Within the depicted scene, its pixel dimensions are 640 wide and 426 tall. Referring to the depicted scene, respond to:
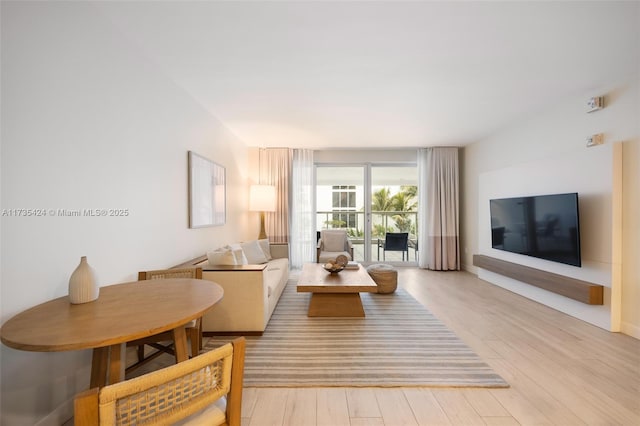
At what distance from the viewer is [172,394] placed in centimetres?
79

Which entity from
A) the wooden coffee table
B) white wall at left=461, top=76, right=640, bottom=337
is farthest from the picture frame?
white wall at left=461, top=76, right=640, bottom=337

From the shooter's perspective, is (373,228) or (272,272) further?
(373,228)

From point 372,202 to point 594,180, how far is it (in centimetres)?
355

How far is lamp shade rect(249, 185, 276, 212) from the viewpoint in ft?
17.0

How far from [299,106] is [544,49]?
2.36 metres

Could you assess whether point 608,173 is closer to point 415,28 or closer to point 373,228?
point 415,28

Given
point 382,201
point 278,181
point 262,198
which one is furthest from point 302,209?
point 382,201

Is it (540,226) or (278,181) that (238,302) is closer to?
(278,181)

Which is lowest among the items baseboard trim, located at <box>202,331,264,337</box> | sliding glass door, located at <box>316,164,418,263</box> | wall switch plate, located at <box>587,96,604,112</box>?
baseboard trim, located at <box>202,331,264,337</box>

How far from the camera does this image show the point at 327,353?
92.4 inches

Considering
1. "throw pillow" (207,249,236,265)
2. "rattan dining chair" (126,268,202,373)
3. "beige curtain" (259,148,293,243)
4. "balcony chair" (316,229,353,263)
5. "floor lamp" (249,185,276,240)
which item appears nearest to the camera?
"rattan dining chair" (126,268,202,373)

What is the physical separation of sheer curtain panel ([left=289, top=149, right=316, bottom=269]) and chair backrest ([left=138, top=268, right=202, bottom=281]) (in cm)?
354

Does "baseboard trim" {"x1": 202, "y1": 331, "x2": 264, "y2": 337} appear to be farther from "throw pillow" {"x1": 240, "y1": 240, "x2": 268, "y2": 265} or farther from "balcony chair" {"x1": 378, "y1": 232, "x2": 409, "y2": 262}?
"balcony chair" {"x1": 378, "y1": 232, "x2": 409, "y2": 262}

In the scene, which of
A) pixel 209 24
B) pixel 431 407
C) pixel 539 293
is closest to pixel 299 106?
pixel 209 24
